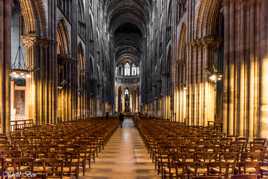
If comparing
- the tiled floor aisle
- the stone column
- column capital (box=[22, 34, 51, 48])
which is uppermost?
column capital (box=[22, 34, 51, 48])

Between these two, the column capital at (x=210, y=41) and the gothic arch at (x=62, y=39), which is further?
the gothic arch at (x=62, y=39)

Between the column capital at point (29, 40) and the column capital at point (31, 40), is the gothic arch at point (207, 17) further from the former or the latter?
the column capital at point (29, 40)

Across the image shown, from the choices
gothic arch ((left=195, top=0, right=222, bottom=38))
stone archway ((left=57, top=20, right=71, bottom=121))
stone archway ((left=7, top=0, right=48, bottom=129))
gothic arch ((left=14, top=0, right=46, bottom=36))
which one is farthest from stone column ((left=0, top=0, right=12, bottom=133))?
stone archway ((left=57, top=20, right=71, bottom=121))

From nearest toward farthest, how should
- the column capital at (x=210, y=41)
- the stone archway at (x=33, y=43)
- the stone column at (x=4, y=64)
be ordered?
the stone column at (x=4, y=64) → the stone archway at (x=33, y=43) → the column capital at (x=210, y=41)

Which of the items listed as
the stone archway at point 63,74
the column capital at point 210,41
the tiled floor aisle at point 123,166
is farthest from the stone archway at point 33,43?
the column capital at point 210,41

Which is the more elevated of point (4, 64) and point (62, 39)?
point (62, 39)

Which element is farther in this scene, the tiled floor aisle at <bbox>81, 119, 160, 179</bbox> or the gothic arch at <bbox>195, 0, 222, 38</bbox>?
the gothic arch at <bbox>195, 0, 222, 38</bbox>

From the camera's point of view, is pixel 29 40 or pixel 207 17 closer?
pixel 29 40

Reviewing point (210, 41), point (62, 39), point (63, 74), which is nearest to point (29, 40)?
point (62, 39)

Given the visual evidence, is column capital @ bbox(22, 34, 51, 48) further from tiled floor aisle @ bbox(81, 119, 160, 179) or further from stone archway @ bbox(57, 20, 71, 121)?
tiled floor aisle @ bbox(81, 119, 160, 179)

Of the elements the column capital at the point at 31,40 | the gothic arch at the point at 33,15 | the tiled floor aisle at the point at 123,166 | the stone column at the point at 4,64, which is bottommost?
the tiled floor aisle at the point at 123,166

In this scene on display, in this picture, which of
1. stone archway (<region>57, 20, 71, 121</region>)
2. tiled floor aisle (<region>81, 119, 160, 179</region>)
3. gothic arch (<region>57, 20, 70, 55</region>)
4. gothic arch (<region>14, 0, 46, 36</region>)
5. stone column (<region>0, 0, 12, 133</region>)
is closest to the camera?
tiled floor aisle (<region>81, 119, 160, 179</region>)

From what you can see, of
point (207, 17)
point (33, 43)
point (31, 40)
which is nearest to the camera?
point (31, 40)

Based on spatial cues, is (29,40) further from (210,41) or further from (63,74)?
(210,41)
